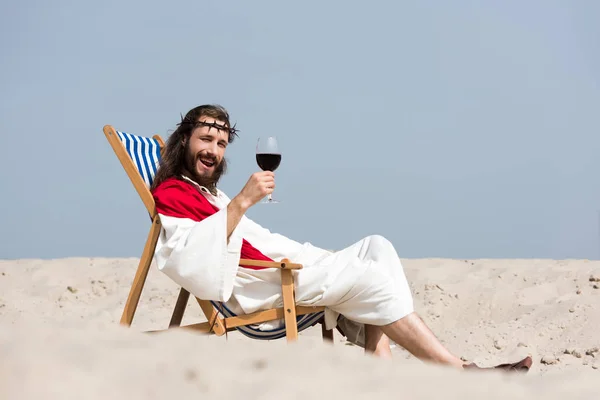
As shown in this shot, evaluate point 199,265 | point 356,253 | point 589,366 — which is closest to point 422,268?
point 589,366

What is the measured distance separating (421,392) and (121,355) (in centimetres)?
94

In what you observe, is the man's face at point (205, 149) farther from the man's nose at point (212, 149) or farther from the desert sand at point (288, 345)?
the desert sand at point (288, 345)

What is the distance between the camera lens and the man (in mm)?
3695

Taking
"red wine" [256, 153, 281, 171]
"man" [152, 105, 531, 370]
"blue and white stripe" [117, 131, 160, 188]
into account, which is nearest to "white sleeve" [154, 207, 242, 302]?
"man" [152, 105, 531, 370]

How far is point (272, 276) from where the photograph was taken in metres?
3.91

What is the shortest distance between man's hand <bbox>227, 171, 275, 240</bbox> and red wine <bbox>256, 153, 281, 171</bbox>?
19 centimetres

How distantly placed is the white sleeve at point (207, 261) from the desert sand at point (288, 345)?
402 mm

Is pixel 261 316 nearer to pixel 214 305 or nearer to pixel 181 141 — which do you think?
pixel 214 305

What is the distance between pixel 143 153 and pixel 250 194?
1.21m

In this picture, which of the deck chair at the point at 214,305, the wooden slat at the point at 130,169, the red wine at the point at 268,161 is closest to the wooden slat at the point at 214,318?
the deck chair at the point at 214,305

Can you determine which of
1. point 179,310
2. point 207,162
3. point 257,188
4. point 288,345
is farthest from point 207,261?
point 288,345

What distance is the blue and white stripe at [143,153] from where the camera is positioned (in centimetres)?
446

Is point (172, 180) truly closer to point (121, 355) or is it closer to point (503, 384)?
point (121, 355)

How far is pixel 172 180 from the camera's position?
4207 millimetres
